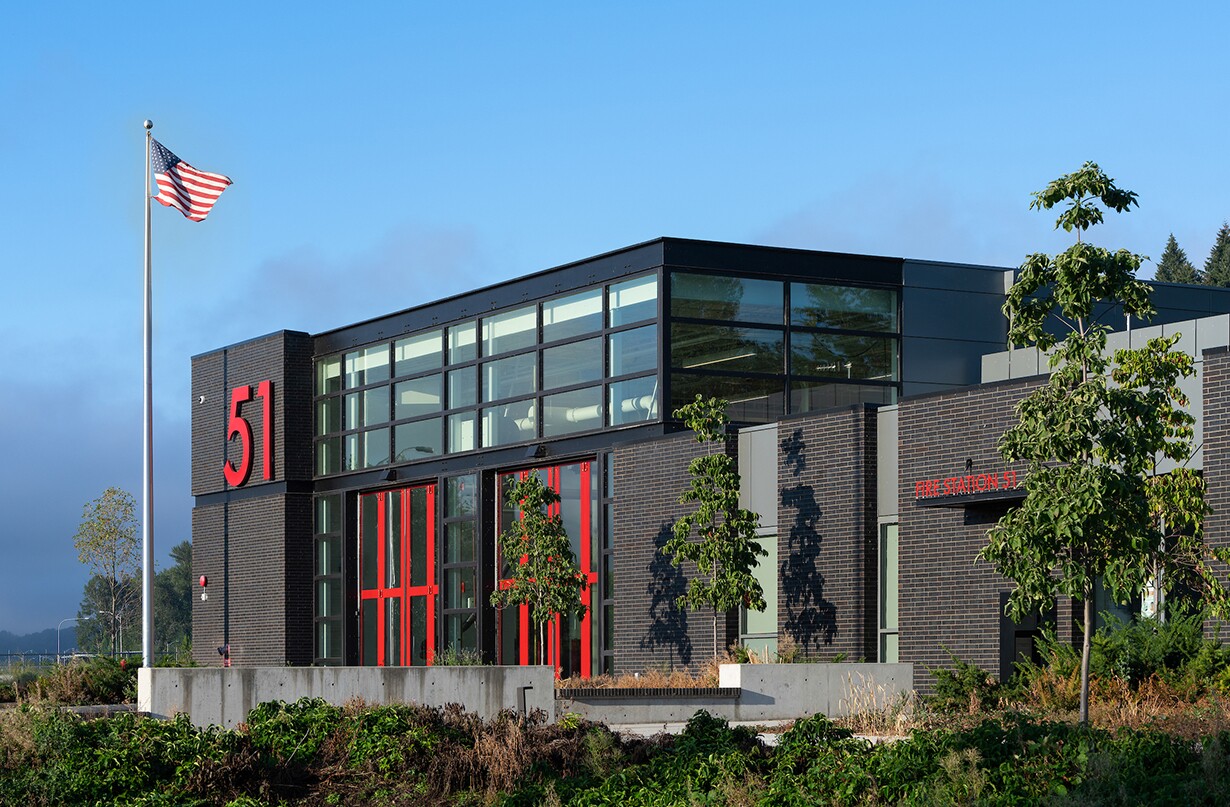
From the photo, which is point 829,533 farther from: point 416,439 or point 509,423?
point 416,439

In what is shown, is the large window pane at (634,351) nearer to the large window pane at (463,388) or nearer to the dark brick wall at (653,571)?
the dark brick wall at (653,571)

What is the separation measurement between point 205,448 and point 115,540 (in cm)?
2012

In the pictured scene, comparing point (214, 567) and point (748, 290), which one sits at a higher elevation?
point (748, 290)

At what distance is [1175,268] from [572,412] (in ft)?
206

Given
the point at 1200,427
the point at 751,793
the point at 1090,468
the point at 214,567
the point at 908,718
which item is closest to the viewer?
the point at 751,793

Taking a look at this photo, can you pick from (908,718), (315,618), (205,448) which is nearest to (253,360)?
(205,448)

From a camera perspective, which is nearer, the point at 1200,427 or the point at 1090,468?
the point at 1090,468

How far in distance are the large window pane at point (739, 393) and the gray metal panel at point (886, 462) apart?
4999 millimetres

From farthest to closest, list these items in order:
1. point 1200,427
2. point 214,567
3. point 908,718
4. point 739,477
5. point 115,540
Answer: point 115,540 → point 214,567 → point 739,477 → point 1200,427 → point 908,718

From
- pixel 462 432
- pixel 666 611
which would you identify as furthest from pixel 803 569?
pixel 462 432

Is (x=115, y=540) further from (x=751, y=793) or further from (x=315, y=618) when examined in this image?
(x=751, y=793)

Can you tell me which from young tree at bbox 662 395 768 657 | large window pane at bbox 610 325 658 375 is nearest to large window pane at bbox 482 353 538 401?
large window pane at bbox 610 325 658 375

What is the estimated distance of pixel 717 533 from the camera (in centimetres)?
2925

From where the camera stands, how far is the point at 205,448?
48.1m
